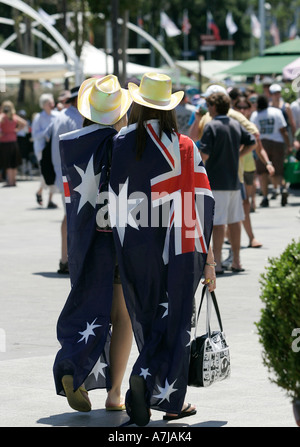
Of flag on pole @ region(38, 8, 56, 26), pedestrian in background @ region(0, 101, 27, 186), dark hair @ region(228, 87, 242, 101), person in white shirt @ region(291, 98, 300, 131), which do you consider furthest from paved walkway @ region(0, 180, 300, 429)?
flag on pole @ region(38, 8, 56, 26)

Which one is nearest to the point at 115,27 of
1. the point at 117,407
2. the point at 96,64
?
the point at 96,64

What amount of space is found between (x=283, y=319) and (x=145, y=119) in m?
1.38

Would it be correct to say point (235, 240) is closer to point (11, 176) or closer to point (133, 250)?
point (133, 250)

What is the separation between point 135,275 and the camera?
17.6ft

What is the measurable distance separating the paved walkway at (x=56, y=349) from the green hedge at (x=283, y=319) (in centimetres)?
76

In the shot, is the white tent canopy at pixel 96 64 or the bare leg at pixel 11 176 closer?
the bare leg at pixel 11 176

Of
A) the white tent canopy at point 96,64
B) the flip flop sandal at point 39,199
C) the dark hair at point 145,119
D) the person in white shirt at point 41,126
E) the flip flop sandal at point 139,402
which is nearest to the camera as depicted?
the flip flop sandal at point 139,402

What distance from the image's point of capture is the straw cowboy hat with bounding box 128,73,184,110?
536cm

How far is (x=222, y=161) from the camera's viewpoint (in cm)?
1047

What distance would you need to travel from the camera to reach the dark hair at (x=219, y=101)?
10.4 meters

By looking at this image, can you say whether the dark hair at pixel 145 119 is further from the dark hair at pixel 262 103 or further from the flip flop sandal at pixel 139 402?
the dark hair at pixel 262 103

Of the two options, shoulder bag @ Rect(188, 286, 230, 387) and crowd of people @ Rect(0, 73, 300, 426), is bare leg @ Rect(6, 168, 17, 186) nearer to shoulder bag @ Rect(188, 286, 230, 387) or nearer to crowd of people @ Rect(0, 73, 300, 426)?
crowd of people @ Rect(0, 73, 300, 426)

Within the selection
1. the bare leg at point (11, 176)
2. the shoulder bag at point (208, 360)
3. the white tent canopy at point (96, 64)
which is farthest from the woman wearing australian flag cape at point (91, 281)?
the white tent canopy at point (96, 64)

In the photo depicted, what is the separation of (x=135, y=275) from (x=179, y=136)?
724 millimetres
